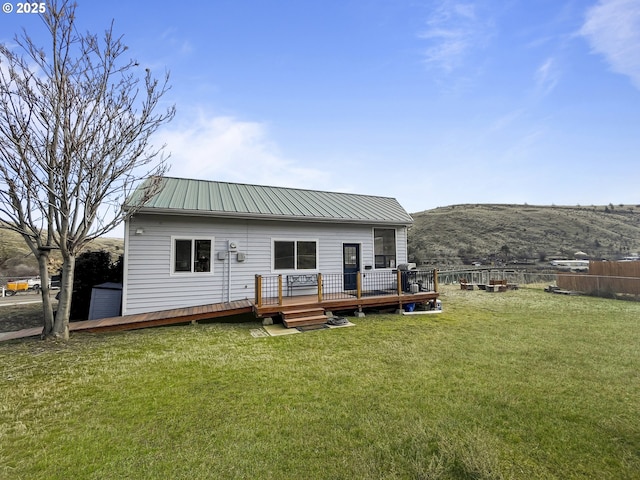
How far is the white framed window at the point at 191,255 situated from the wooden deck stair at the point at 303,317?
9.75 feet

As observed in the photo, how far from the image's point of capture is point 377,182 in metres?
28.4

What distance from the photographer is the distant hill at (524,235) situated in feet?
106

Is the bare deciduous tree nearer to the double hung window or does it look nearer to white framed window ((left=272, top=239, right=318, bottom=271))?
the double hung window

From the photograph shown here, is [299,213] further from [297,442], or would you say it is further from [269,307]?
[297,442]

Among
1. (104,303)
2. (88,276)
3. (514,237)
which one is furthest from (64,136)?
(514,237)

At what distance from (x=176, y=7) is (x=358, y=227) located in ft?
31.9

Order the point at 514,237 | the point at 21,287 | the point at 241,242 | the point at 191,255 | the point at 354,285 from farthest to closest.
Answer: the point at 514,237
the point at 21,287
the point at 354,285
the point at 241,242
the point at 191,255

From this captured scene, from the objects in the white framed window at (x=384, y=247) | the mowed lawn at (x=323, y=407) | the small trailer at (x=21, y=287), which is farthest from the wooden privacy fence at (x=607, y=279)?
the small trailer at (x=21, y=287)

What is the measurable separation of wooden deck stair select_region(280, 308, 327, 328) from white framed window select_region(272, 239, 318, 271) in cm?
215

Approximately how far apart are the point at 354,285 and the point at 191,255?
5.94 metres

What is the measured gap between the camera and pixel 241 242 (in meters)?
9.04

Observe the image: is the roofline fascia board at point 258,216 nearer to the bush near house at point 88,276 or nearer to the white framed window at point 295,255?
the white framed window at point 295,255

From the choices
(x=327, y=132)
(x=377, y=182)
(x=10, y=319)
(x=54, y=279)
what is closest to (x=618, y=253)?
(x=377, y=182)

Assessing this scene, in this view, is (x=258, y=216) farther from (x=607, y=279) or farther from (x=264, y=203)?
(x=607, y=279)
